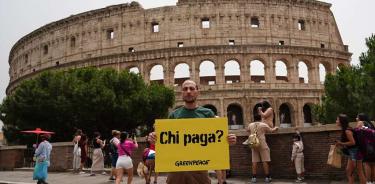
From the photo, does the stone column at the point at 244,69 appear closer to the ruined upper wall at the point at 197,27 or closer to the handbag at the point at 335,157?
the ruined upper wall at the point at 197,27

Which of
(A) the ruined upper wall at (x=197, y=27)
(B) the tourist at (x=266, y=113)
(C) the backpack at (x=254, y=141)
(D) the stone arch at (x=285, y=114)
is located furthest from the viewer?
(A) the ruined upper wall at (x=197, y=27)

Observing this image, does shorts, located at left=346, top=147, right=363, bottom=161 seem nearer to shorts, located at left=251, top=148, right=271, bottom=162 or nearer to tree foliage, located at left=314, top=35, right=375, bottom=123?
shorts, located at left=251, top=148, right=271, bottom=162

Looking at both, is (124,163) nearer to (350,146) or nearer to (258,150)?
(258,150)

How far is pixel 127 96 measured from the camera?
28.8 meters

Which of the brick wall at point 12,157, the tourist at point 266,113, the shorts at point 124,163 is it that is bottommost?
the brick wall at point 12,157

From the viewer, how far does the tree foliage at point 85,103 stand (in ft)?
90.0

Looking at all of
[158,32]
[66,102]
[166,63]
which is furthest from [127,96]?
[158,32]

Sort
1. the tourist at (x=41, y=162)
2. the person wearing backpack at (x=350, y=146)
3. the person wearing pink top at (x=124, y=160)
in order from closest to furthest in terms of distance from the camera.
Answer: the person wearing backpack at (x=350, y=146) → the person wearing pink top at (x=124, y=160) → the tourist at (x=41, y=162)

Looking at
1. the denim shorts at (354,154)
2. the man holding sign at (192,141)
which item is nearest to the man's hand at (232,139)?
the man holding sign at (192,141)

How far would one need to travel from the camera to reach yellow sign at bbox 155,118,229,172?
13.9ft

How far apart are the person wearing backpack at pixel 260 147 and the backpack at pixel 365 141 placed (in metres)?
2.38

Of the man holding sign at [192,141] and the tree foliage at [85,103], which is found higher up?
the tree foliage at [85,103]

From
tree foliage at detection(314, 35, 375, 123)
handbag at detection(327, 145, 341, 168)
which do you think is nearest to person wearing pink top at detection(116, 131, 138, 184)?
handbag at detection(327, 145, 341, 168)

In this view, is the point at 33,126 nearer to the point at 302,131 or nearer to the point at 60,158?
the point at 60,158
